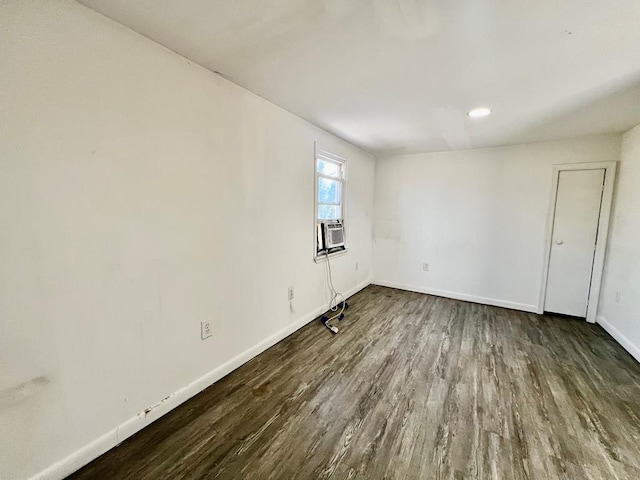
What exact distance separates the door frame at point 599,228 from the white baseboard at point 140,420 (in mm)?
3583

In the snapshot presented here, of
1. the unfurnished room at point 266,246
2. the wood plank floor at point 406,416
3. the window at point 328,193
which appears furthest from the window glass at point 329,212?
the wood plank floor at point 406,416

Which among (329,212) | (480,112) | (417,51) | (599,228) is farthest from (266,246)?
(599,228)

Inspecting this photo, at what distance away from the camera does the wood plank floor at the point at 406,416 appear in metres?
1.38

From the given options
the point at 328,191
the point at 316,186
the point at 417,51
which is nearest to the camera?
the point at 417,51

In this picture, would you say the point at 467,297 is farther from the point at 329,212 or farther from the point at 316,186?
the point at 316,186

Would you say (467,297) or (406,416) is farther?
(467,297)

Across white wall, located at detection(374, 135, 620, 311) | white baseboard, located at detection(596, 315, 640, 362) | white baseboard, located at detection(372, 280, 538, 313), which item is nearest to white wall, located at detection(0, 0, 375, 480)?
white wall, located at detection(374, 135, 620, 311)

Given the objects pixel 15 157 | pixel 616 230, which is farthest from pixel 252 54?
pixel 616 230

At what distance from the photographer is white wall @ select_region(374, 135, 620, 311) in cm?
344

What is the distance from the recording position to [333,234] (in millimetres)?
3379

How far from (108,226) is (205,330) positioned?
94 centimetres

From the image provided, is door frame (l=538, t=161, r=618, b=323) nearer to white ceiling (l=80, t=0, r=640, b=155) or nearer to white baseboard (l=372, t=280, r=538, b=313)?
white baseboard (l=372, t=280, r=538, b=313)

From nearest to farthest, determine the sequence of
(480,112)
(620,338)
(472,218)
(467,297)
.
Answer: (480,112)
(620,338)
(472,218)
(467,297)

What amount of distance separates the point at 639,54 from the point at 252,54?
2.19 meters
